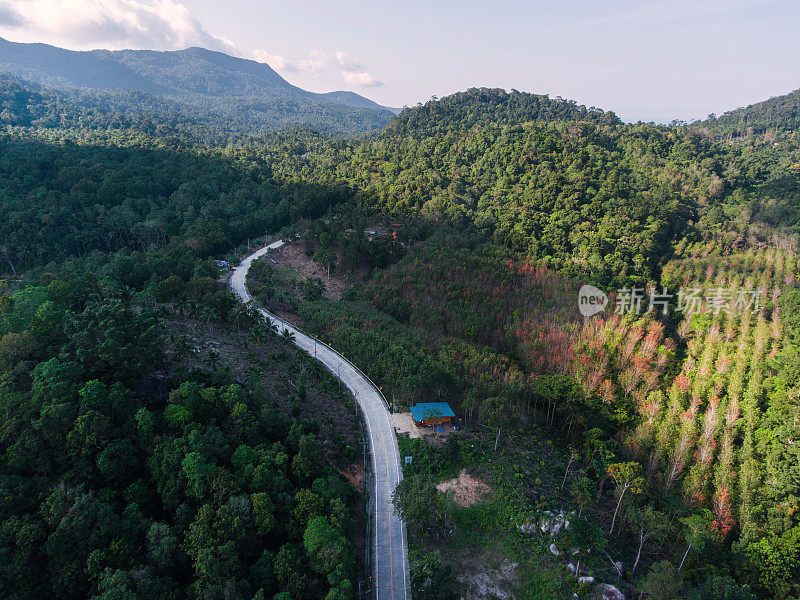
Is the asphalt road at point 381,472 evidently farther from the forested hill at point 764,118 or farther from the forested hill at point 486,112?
the forested hill at point 764,118

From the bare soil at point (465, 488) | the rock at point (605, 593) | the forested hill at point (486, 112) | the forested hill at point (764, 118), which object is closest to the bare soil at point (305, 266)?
the bare soil at point (465, 488)

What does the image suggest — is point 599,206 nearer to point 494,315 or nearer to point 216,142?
point 494,315

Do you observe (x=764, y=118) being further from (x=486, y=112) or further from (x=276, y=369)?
(x=276, y=369)

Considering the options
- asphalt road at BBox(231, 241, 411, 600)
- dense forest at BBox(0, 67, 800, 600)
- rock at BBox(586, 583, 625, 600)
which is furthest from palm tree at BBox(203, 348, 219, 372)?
rock at BBox(586, 583, 625, 600)

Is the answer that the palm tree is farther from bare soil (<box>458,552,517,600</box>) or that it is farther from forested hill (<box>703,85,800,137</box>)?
forested hill (<box>703,85,800,137</box>)

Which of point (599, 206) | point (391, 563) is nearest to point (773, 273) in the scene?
point (599, 206)

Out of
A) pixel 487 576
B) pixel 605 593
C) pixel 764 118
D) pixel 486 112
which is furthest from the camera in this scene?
Answer: pixel 764 118

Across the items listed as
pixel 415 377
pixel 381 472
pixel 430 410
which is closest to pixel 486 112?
pixel 415 377
